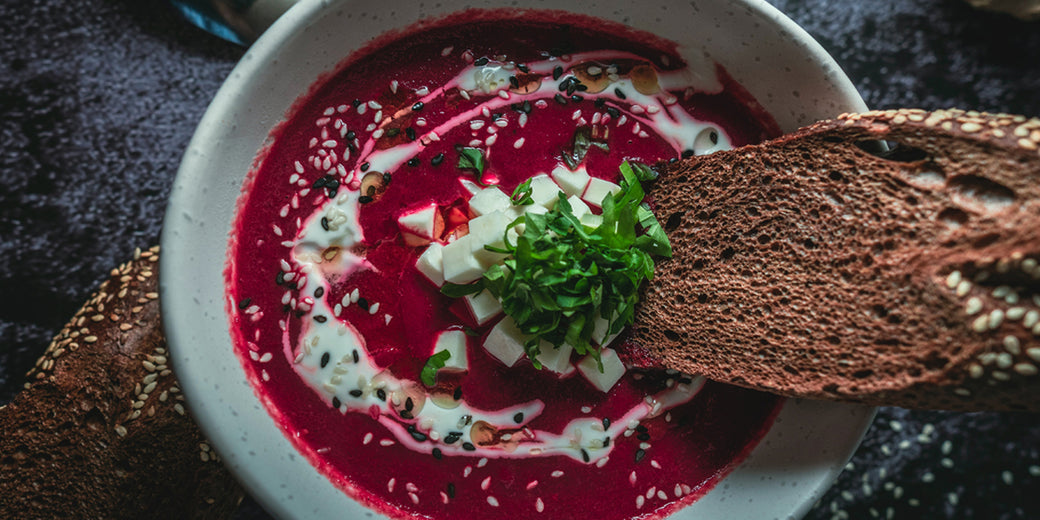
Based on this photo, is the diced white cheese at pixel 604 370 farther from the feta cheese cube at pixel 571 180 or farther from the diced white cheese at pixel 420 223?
the diced white cheese at pixel 420 223

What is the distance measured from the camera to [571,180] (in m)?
2.15

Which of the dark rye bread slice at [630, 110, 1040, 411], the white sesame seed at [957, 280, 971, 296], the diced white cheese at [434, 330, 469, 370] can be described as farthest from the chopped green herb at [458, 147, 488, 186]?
the white sesame seed at [957, 280, 971, 296]

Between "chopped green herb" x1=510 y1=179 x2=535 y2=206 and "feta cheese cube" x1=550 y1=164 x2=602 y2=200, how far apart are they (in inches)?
4.2

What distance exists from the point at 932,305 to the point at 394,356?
139cm

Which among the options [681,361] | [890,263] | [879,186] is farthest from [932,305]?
[681,361]

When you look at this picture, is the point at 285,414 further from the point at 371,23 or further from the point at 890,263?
the point at 890,263

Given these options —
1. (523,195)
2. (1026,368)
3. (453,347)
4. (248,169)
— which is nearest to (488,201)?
(523,195)

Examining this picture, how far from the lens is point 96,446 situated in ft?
7.66

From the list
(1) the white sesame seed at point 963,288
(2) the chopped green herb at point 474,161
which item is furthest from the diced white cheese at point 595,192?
(1) the white sesame seed at point 963,288

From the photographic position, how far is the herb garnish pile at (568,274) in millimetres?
1916

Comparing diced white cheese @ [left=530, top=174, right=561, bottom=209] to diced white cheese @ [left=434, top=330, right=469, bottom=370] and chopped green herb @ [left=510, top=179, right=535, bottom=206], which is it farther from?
diced white cheese @ [left=434, top=330, right=469, bottom=370]

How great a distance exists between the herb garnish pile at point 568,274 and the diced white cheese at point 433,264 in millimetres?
44

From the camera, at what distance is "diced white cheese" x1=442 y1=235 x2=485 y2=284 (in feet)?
6.53

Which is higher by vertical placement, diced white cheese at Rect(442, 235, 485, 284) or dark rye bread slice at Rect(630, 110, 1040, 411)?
dark rye bread slice at Rect(630, 110, 1040, 411)
